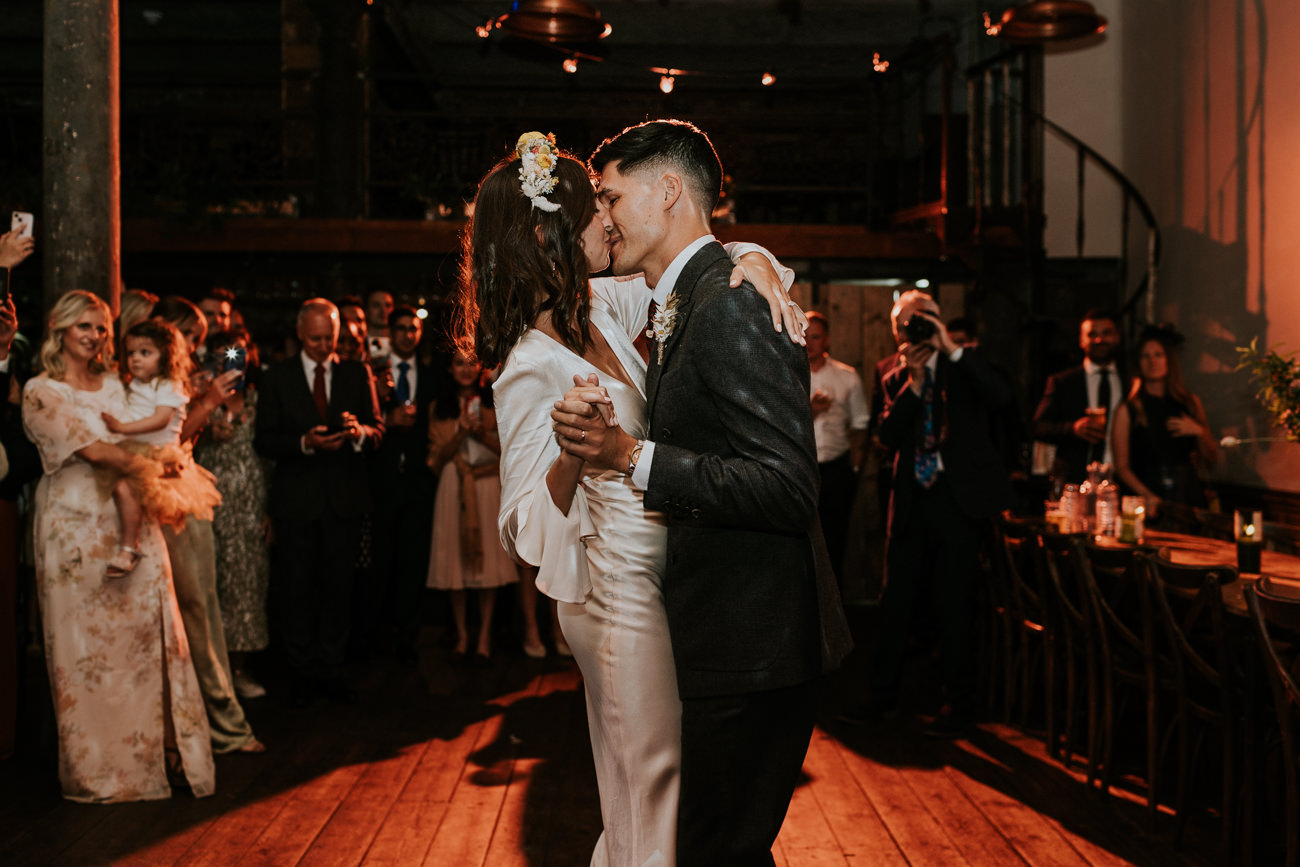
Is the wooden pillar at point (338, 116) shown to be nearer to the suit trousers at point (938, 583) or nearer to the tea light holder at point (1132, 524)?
the suit trousers at point (938, 583)

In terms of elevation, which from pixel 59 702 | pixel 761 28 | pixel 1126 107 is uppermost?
pixel 761 28

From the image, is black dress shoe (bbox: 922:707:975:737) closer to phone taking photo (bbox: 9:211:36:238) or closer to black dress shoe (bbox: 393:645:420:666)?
black dress shoe (bbox: 393:645:420:666)

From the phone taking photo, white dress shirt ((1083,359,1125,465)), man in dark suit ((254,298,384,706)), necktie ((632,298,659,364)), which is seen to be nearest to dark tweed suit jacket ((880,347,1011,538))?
white dress shirt ((1083,359,1125,465))

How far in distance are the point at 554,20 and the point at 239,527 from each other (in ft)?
10.1

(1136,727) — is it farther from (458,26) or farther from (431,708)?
(458,26)

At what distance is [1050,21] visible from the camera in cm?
636

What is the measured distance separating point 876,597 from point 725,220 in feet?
9.72

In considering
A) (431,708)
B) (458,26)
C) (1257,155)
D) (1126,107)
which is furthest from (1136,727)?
(458,26)

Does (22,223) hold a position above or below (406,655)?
above

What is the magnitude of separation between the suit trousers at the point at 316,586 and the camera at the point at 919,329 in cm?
251

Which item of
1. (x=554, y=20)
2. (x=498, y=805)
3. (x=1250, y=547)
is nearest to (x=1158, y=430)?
(x=1250, y=547)

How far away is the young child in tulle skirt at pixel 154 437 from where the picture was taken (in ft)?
12.4

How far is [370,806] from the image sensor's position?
381 cm

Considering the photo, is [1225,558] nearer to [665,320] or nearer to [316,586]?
[665,320]
